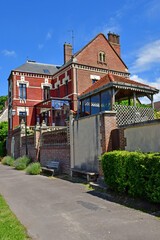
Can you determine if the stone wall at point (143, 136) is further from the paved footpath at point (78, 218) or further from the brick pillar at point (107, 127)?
the paved footpath at point (78, 218)

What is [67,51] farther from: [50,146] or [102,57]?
[50,146]

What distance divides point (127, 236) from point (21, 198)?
4.57m

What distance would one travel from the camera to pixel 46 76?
29.2 meters

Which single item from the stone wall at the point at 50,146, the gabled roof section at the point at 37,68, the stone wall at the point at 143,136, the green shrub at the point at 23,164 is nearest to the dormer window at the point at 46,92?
the gabled roof section at the point at 37,68

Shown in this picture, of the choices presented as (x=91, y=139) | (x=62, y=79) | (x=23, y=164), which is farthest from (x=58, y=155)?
(x=62, y=79)

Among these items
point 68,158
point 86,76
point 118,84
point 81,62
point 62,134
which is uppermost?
point 81,62

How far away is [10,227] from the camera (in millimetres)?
4750

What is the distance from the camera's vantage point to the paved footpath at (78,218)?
4.35 m

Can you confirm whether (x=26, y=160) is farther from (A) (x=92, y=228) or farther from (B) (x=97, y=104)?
(A) (x=92, y=228)

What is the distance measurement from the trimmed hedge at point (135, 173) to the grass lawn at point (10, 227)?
327 cm

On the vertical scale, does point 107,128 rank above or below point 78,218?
above

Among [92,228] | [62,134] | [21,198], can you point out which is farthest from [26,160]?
[92,228]

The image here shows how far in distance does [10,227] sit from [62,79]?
22.7m

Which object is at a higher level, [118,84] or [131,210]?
[118,84]
